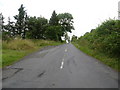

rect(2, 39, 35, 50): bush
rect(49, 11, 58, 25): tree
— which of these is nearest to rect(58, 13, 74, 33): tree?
rect(49, 11, 58, 25): tree

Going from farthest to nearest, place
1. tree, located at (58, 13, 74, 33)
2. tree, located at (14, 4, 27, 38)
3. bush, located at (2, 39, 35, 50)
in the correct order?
tree, located at (58, 13, 74, 33) < tree, located at (14, 4, 27, 38) < bush, located at (2, 39, 35, 50)

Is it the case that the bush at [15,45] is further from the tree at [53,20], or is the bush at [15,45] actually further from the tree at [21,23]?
the tree at [53,20]

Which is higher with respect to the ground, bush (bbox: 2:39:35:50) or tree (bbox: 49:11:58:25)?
tree (bbox: 49:11:58:25)

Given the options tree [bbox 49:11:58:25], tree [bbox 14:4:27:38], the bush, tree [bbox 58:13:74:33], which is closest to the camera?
the bush

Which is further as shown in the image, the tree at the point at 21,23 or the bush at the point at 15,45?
the tree at the point at 21,23

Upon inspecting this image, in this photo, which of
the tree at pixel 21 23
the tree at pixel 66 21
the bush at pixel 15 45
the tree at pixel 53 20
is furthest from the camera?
the tree at pixel 66 21

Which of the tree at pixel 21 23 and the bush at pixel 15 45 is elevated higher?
the tree at pixel 21 23

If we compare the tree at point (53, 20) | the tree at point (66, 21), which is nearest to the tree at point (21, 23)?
the tree at point (53, 20)

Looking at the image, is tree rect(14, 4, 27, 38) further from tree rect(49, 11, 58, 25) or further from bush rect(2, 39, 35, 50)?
bush rect(2, 39, 35, 50)

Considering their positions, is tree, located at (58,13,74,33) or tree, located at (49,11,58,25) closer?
tree, located at (49,11,58,25)

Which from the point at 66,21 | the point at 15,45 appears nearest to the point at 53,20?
the point at 66,21

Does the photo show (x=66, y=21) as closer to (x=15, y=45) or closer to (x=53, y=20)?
(x=53, y=20)

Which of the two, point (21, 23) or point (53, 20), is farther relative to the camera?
point (53, 20)

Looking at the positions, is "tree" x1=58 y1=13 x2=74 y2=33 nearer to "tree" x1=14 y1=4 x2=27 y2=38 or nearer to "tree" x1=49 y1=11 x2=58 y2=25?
"tree" x1=49 y1=11 x2=58 y2=25
